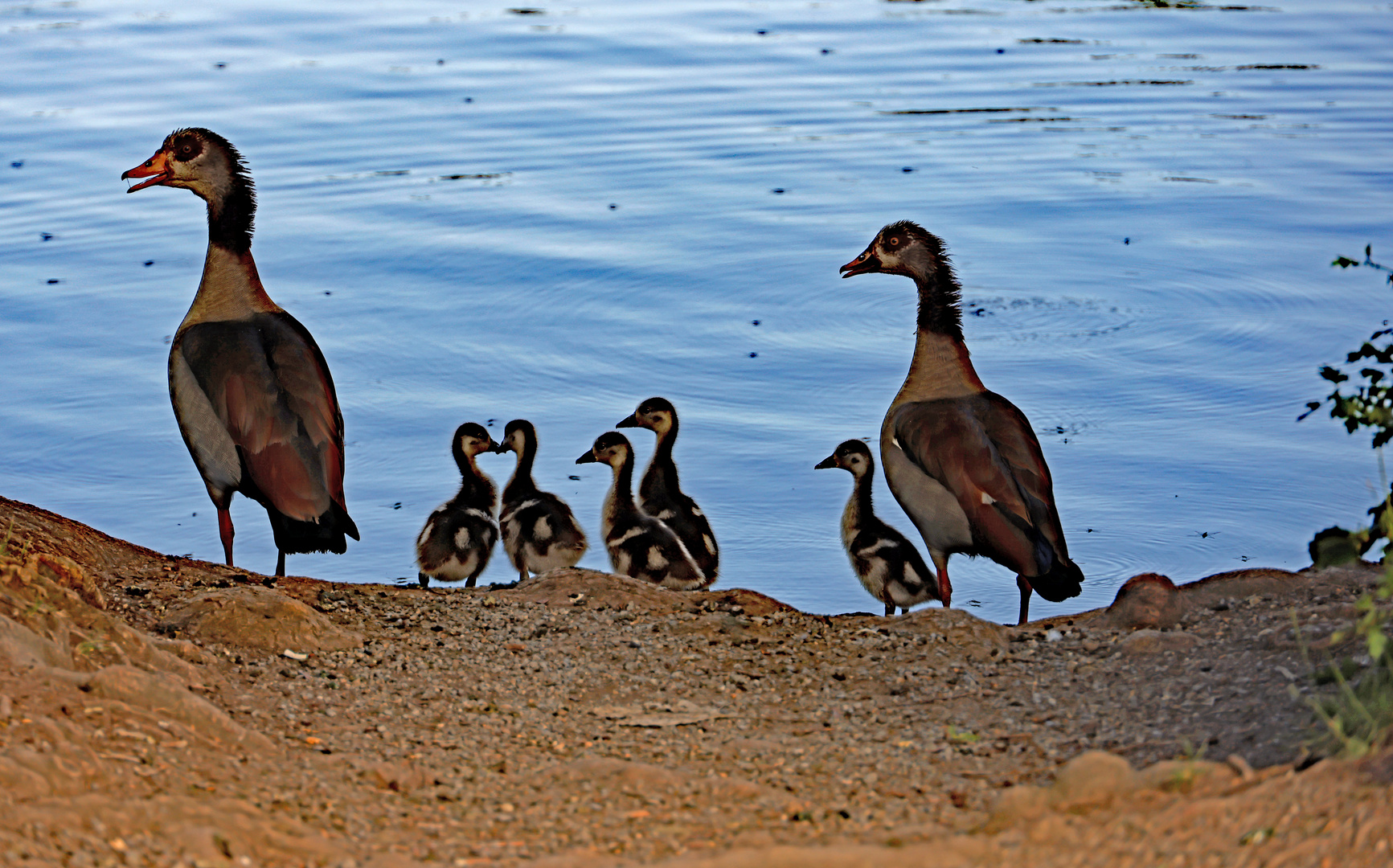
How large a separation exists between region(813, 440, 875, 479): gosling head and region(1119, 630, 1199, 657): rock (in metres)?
2.82

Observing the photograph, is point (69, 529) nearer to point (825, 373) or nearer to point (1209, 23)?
point (825, 373)

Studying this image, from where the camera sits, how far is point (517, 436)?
964cm

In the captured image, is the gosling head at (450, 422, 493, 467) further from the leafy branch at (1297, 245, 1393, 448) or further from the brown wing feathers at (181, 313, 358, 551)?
the leafy branch at (1297, 245, 1393, 448)

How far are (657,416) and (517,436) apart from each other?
2.90 feet

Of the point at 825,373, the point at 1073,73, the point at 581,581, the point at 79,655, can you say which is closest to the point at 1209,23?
the point at 1073,73

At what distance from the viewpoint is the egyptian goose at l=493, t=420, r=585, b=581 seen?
9.06 metres

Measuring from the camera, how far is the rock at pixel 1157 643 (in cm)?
637

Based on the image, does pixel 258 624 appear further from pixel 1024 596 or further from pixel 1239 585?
pixel 1239 585

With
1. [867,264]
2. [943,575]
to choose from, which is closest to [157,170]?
[867,264]

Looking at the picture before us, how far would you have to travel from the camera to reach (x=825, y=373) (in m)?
12.4

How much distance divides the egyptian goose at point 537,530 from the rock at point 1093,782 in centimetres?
472

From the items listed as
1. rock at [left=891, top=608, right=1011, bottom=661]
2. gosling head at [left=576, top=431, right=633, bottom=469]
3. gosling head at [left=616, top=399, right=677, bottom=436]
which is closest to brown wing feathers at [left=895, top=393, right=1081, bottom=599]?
rock at [left=891, top=608, right=1011, bottom=661]

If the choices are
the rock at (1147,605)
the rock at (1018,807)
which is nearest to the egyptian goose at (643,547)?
the rock at (1147,605)

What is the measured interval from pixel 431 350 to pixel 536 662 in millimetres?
6930
